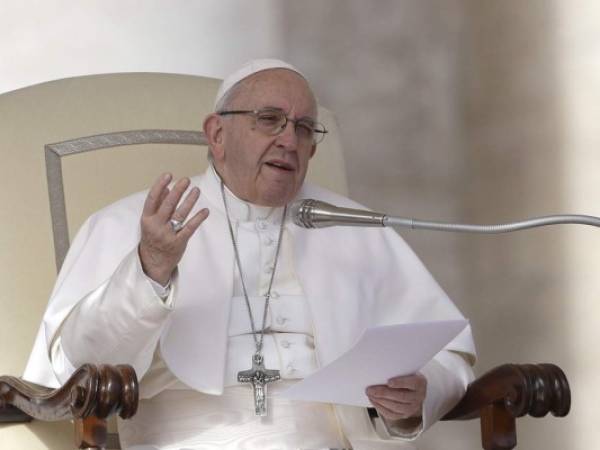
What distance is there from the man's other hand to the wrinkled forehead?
2.86 ft

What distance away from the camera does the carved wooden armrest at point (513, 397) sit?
261 centimetres

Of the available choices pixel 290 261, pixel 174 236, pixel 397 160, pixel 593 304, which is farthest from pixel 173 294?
pixel 397 160

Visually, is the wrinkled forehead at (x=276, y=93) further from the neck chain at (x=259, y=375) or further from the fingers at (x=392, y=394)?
the fingers at (x=392, y=394)

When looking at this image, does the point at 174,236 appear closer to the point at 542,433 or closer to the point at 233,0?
the point at 542,433

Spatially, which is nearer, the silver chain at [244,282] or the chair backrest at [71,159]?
the silver chain at [244,282]

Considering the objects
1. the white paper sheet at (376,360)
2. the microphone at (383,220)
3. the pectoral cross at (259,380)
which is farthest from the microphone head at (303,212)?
the pectoral cross at (259,380)

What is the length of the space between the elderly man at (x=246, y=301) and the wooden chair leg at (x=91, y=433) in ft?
1.05

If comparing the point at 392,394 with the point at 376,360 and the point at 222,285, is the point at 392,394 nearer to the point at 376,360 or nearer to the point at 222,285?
the point at 376,360

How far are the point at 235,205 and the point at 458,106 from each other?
1.85 m

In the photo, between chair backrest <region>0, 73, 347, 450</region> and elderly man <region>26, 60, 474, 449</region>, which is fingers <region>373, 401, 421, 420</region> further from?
chair backrest <region>0, 73, 347, 450</region>

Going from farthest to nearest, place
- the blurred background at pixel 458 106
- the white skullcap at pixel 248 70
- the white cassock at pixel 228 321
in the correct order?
the blurred background at pixel 458 106
the white skullcap at pixel 248 70
the white cassock at pixel 228 321

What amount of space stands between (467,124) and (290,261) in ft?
5.90

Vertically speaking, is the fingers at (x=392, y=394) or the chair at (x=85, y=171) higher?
the chair at (x=85, y=171)

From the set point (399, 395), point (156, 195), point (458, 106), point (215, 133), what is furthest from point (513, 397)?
point (458, 106)
